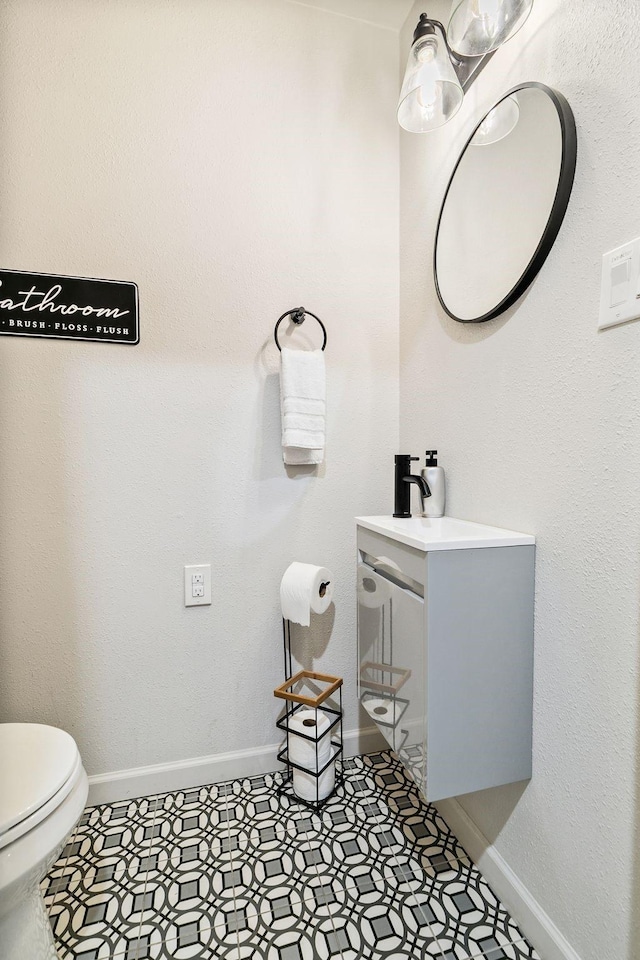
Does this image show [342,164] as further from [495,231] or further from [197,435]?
[197,435]

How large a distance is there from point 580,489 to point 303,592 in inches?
33.0

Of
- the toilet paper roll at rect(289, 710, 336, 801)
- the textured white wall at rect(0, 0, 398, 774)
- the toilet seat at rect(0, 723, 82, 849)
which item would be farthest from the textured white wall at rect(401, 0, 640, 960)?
the toilet seat at rect(0, 723, 82, 849)

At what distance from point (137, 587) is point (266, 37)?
6.03 feet

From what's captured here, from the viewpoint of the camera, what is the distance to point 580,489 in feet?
2.93

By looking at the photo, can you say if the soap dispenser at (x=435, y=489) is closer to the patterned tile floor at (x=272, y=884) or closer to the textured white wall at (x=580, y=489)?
the textured white wall at (x=580, y=489)

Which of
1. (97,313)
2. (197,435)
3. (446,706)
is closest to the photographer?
(446,706)

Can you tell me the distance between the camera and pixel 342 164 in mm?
1606

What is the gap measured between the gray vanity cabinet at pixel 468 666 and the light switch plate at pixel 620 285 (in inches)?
18.6

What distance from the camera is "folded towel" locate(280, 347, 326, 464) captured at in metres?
1.47

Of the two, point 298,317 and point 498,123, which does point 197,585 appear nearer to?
point 298,317

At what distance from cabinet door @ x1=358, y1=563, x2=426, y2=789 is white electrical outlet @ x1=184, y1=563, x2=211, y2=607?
0.51 m

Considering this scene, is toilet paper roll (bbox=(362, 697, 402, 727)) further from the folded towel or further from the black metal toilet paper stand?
the folded towel

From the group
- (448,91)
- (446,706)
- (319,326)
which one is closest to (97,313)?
(319,326)

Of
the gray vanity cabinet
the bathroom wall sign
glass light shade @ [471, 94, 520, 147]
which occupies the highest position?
glass light shade @ [471, 94, 520, 147]
